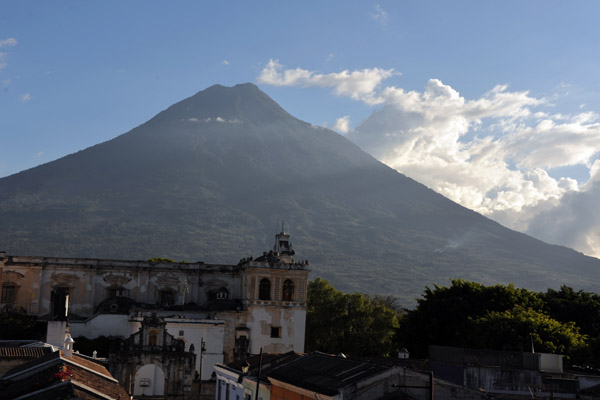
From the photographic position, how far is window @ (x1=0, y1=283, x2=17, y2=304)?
7144 centimetres

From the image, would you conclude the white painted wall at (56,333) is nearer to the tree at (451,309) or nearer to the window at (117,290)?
the tree at (451,309)

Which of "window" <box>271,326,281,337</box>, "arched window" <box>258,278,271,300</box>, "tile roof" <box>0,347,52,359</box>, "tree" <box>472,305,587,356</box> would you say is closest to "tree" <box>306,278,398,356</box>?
"window" <box>271,326,281,337</box>

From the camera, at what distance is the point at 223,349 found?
67.6 m

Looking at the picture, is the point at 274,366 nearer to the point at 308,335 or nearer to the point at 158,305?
the point at 158,305

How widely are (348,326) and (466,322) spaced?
87.5 ft

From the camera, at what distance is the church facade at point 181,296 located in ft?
222

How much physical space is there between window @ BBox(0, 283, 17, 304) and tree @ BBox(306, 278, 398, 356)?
2978 centimetres

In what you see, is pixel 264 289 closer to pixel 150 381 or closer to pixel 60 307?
pixel 150 381

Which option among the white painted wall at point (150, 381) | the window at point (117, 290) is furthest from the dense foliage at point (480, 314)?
the window at point (117, 290)

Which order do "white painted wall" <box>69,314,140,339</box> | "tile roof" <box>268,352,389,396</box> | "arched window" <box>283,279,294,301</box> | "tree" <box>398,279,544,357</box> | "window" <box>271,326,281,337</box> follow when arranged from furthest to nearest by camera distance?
1. "arched window" <box>283,279,294,301</box>
2. "window" <box>271,326,281,337</box>
3. "white painted wall" <box>69,314,140,339</box>
4. "tree" <box>398,279,544,357</box>
5. "tile roof" <box>268,352,389,396</box>

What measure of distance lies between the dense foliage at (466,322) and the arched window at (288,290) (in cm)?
985

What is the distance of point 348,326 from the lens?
8669 cm

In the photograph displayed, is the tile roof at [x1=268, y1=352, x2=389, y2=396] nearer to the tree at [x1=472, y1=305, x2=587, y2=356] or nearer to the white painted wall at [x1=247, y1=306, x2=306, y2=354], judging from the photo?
the tree at [x1=472, y1=305, x2=587, y2=356]

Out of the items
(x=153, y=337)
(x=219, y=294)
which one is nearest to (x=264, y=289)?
(x=219, y=294)
